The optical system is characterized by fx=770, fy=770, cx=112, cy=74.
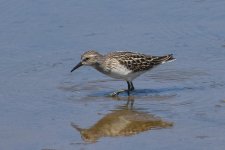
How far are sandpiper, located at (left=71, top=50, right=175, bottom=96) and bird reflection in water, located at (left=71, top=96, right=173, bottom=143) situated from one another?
4.15ft

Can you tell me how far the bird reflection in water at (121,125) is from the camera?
9953mm

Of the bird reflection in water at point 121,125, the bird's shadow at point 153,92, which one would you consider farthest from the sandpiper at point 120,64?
the bird reflection in water at point 121,125

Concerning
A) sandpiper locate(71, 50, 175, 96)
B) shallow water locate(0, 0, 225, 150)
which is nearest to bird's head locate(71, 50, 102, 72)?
sandpiper locate(71, 50, 175, 96)

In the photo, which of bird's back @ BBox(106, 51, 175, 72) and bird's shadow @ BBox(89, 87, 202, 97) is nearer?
bird's shadow @ BBox(89, 87, 202, 97)

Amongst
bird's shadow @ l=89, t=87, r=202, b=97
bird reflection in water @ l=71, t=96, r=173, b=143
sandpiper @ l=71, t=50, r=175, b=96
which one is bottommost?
bird's shadow @ l=89, t=87, r=202, b=97

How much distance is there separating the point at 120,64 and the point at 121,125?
2.09 m

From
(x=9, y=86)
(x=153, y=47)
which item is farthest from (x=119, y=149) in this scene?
(x=153, y=47)

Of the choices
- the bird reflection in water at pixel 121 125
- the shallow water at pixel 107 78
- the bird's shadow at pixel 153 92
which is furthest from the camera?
the bird's shadow at pixel 153 92

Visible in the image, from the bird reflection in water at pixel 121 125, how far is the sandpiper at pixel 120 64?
4.15 feet

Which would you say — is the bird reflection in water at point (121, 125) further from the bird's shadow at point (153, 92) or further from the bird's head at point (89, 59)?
the bird's head at point (89, 59)

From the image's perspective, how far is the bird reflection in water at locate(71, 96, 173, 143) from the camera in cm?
995

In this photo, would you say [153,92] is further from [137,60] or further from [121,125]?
[121,125]

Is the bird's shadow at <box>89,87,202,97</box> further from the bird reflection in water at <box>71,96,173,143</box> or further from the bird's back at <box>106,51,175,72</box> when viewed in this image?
the bird reflection in water at <box>71,96,173,143</box>

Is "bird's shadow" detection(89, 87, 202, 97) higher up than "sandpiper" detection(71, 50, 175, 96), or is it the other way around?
"sandpiper" detection(71, 50, 175, 96)
